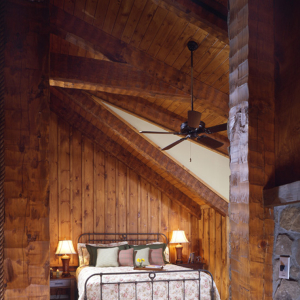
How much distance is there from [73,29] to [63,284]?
404cm

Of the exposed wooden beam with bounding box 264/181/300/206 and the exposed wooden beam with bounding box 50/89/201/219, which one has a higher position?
the exposed wooden beam with bounding box 50/89/201/219

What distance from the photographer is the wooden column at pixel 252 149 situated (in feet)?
5.27

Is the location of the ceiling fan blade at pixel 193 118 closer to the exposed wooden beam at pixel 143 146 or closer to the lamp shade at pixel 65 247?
the exposed wooden beam at pixel 143 146

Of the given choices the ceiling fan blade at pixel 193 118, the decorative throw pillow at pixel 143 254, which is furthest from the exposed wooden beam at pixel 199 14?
the decorative throw pillow at pixel 143 254

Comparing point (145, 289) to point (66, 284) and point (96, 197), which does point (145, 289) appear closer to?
point (66, 284)

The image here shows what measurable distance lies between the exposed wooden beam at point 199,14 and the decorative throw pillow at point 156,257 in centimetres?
463

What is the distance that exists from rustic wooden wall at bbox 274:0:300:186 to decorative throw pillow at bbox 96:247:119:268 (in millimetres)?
4973

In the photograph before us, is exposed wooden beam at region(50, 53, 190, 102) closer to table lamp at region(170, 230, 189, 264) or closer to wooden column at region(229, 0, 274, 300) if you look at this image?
wooden column at region(229, 0, 274, 300)

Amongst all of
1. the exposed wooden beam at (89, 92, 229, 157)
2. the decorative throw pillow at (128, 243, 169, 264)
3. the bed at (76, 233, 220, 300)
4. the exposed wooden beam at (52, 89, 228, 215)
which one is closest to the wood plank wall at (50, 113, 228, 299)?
the decorative throw pillow at (128, 243, 169, 264)

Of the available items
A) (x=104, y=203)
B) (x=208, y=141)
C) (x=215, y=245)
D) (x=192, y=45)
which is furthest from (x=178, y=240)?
(x=192, y=45)

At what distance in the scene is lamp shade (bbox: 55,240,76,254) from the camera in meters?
6.21

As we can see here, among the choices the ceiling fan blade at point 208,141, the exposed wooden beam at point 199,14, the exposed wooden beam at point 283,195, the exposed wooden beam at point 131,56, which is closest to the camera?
the exposed wooden beam at point 283,195

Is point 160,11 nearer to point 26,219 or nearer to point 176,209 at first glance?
point 26,219

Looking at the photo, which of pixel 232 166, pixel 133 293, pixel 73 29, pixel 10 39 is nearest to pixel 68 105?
pixel 73 29
